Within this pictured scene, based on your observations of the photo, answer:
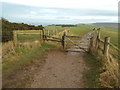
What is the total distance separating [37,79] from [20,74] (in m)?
0.89

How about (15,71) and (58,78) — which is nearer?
(58,78)

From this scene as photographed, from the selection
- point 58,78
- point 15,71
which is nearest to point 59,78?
point 58,78

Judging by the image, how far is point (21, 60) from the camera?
6574 mm

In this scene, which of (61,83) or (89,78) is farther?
(89,78)

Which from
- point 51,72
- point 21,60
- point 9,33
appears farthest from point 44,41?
point 51,72

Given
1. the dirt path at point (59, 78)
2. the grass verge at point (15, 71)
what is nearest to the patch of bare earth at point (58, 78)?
the dirt path at point (59, 78)

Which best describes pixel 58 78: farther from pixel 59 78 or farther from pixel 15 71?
pixel 15 71

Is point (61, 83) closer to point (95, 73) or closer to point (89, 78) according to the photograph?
point (89, 78)

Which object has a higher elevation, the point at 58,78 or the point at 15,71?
the point at 15,71

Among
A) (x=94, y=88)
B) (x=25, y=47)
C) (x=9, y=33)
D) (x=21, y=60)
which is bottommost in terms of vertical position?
(x=94, y=88)

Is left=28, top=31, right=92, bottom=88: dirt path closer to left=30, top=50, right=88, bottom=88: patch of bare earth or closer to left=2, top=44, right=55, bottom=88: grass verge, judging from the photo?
left=30, top=50, right=88, bottom=88: patch of bare earth

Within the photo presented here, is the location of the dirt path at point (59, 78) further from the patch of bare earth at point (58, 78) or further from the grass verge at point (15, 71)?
the grass verge at point (15, 71)

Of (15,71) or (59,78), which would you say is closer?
(59,78)

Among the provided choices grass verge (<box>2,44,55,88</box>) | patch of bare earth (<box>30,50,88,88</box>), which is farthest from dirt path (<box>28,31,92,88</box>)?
grass verge (<box>2,44,55,88</box>)
